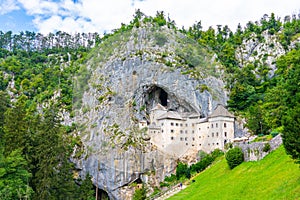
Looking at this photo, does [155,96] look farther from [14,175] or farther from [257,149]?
[14,175]

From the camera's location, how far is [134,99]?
265 feet

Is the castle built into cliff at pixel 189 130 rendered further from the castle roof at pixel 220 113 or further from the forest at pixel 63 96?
the forest at pixel 63 96

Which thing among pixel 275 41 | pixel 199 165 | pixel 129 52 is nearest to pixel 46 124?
pixel 199 165

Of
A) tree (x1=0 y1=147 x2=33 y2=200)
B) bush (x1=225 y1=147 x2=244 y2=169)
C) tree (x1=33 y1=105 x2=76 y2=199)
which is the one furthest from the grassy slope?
tree (x1=0 y1=147 x2=33 y2=200)

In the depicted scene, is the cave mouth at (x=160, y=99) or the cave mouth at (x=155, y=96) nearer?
the cave mouth at (x=160, y=99)

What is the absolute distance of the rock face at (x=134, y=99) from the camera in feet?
245

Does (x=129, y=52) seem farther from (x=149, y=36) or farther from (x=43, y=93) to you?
(x=43, y=93)

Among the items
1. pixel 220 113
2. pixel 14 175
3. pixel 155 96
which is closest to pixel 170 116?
pixel 155 96

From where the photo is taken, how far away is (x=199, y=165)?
64438mm

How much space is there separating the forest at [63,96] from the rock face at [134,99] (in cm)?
443

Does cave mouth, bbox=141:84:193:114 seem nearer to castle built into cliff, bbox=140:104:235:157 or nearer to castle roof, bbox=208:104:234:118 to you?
castle built into cliff, bbox=140:104:235:157

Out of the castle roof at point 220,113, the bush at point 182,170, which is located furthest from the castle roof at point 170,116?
the bush at point 182,170

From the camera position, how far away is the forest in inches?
1526

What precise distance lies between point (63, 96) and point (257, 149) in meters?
64.3
